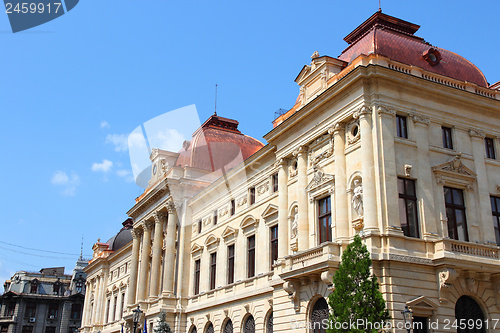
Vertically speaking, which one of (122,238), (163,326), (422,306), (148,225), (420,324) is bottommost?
(420,324)

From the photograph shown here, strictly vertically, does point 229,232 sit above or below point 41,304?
below

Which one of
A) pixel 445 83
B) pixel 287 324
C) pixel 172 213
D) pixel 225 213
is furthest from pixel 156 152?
pixel 445 83

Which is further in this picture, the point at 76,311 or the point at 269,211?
the point at 76,311

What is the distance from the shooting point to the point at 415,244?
21.9m

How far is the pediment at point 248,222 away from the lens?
107 feet

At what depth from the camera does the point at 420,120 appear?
2398cm

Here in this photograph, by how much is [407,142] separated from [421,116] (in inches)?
62.2

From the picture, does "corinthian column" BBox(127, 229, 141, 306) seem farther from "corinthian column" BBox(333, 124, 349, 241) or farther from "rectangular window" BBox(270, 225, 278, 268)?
"corinthian column" BBox(333, 124, 349, 241)

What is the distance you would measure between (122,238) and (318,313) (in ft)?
157

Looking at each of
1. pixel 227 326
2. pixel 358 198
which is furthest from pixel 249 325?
pixel 358 198

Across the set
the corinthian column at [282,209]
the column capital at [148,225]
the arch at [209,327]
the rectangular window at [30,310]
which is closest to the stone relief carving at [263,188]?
the corinthian column at [282,209]

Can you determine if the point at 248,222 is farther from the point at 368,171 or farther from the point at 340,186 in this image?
the point at 368,171

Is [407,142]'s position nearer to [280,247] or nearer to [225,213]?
[280,247]

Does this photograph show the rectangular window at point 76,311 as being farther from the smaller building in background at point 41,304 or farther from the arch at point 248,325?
the arch at point 248,325
